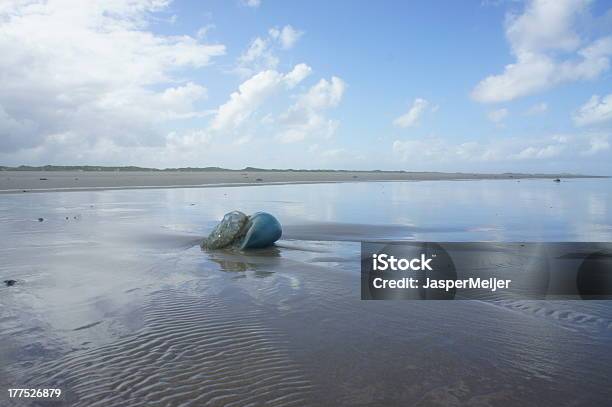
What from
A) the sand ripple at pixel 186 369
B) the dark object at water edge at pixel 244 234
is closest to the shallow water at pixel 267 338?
the sand ripple at pixel 186 369

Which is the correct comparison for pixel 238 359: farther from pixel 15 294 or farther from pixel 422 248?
pixel 422 248

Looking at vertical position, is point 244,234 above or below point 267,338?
above

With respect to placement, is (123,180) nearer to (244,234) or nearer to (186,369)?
(244,234)

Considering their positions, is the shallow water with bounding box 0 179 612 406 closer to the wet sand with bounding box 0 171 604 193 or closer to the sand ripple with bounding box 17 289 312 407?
the sand ripple with bounding box 17 289 312 407

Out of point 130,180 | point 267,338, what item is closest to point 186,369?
point 267,338

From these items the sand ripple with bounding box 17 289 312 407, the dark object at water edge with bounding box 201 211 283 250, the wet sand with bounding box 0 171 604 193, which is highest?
the wet sand with bounding box 0 171 604 193

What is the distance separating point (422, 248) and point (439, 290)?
3.40m

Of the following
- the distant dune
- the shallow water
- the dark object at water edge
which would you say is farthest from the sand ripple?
the distant dune

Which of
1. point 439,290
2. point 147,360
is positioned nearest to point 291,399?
point 147,360

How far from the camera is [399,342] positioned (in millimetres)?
4574

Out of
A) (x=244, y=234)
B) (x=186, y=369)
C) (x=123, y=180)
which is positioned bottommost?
(x=186, y=369)

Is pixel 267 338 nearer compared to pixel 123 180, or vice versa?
pixel 267 338

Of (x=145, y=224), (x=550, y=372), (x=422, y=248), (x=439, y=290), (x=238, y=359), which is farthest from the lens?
(x=145, y=224)

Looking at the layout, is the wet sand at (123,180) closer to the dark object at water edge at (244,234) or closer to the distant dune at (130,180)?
the distant dune at (130,180)
